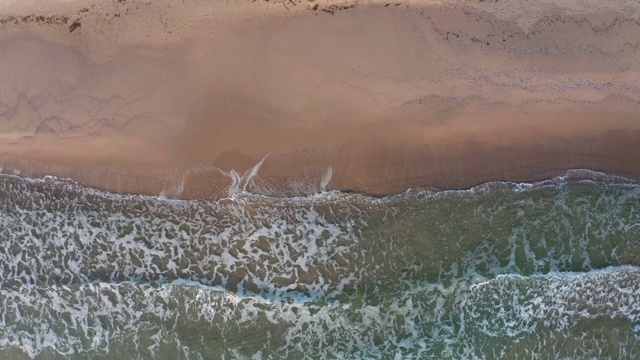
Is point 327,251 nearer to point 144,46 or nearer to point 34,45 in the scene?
point 144,46

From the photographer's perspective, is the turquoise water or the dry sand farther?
the turquoise water

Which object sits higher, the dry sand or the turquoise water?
the dry sand

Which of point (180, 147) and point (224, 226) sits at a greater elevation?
point (180, 147)

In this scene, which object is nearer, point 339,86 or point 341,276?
point 339,86

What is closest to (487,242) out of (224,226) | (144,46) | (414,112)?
(414,112)

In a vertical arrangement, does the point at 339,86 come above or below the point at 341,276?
above
